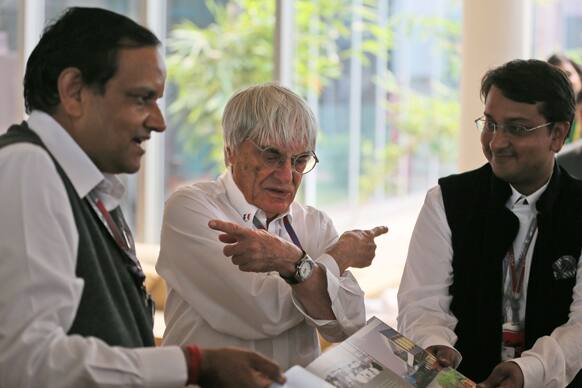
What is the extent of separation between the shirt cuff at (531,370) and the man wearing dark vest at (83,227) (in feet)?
3.08

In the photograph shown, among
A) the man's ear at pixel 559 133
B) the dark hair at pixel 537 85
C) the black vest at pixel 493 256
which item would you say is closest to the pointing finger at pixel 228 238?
the black vest at pixel 493 256

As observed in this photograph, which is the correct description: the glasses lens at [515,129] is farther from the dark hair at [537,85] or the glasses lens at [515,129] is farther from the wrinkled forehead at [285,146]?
the wrinkled forehead at [285,146]

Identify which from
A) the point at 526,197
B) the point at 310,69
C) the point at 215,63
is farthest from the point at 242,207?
the point at 215,63

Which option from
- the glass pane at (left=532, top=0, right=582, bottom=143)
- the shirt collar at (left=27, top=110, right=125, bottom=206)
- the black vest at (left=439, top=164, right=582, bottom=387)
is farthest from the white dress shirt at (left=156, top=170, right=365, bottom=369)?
the glass pane at (left=532, top=0, right=582, bottom=143)

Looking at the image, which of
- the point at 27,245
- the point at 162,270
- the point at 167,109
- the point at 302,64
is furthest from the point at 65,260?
the point at 167,109

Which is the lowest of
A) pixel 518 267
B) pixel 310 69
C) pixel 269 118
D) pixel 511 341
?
pixel 511 341

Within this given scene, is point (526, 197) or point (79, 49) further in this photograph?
point (526, 197)

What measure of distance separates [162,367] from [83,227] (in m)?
0.32

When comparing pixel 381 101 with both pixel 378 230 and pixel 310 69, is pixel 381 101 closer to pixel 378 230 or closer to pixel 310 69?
pixel 310 69

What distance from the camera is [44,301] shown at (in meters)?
1.71

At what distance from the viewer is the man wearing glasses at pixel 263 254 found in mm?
2508

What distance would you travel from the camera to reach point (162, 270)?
8.71ft

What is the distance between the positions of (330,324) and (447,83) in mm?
5973

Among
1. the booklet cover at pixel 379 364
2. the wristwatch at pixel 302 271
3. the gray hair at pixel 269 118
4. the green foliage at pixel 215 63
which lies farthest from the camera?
the green foliage at pixel 215 63
